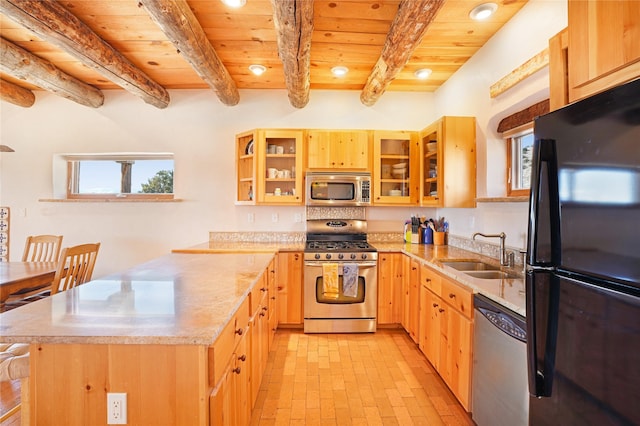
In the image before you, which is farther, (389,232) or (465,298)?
(389,232)

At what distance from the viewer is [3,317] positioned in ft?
3.62

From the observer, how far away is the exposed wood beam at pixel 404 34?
1.73m

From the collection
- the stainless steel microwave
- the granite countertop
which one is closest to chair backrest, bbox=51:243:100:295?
the granite countertop

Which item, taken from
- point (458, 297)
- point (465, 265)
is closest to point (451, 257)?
point (465, 265)

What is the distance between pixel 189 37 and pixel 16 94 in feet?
9.45

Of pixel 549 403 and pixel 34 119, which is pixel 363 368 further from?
pixel 34 119

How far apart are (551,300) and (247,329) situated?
4.59 ft

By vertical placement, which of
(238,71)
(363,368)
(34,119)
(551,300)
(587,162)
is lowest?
(363,368)

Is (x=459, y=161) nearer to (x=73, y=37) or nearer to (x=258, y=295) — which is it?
(x=258, y=295)

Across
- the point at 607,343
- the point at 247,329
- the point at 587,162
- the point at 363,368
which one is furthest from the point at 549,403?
the point at 363,368

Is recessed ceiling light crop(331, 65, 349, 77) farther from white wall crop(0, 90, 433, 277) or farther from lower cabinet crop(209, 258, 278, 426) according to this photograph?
lower cabinet crop(209, 258, 278, 426)

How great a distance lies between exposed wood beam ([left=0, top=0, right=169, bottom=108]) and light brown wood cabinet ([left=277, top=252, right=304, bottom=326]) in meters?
2.33

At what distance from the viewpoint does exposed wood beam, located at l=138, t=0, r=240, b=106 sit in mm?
1746

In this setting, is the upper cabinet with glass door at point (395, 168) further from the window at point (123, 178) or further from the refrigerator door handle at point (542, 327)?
the window at point (123, 178)
